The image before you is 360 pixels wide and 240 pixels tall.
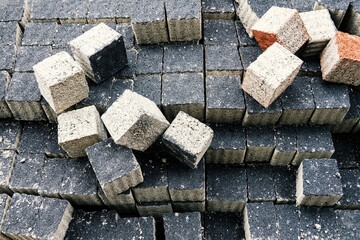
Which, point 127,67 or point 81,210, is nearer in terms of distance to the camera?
point 81,210

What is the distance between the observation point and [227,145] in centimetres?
433

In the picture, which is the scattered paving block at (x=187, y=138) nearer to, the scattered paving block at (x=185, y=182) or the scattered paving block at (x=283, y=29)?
the scattered paving block at (x=185, y=182)

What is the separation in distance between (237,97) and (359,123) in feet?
5.91

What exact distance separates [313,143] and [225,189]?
125 cm

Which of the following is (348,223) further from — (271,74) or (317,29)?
(317,29)

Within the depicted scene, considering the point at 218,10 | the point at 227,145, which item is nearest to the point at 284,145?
the point at 227,145

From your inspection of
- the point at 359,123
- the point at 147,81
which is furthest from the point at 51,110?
the point at 359,123

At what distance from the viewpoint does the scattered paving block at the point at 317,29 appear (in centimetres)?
446

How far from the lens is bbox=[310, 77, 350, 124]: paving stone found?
167 inches

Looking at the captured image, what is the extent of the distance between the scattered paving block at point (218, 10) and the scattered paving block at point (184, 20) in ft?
1.43

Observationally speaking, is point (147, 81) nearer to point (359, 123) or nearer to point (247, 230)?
point (247, 230)

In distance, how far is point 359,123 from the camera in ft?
15.4

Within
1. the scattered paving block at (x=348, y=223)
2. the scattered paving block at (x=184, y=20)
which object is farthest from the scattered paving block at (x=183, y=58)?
the scattered paving block at (x=348, y=223)

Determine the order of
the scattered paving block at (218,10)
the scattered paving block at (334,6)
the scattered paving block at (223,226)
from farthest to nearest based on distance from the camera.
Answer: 1. the scattered paving block at (218,10)
2. the scattered paving block at (334,6)
3. the scattered paving block at (223,226)
